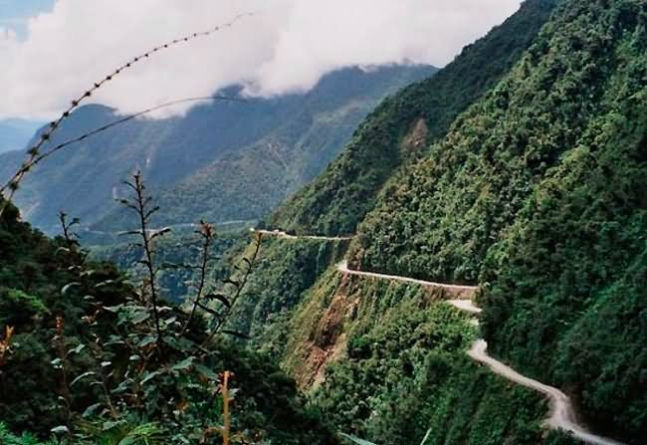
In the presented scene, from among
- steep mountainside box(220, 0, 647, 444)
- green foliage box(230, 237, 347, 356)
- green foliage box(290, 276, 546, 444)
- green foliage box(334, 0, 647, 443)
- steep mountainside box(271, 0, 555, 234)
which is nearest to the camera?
green foliage box(334, 0, 647, 443)

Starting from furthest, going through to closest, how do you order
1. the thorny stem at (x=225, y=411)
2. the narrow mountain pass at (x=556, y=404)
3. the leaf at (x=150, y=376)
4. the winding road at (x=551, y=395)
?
1. the winding road at (x=551, y=395)
2. the narrow mountain pass at (x=556, y=404)
3. the leaf at (x=150, y=376)
4. the thorny stem at (x=225, y=411)

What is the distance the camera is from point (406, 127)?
8512 cm

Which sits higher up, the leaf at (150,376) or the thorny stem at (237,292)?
the thorny stem at (237,292)

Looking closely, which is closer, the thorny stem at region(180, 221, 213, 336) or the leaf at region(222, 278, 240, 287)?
the thorny stem at region(180, 221, 213, 336)

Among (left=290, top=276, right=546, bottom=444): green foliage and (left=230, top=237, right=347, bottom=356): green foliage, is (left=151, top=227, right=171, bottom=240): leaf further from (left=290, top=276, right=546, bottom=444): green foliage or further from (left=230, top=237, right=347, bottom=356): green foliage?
(left=230, top=237, right=347, bottom=356): green foliage

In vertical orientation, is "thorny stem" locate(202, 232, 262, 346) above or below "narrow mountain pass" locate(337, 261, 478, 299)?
above

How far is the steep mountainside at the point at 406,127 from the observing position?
79062 mm

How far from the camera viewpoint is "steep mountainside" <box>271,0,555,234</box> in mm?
79062

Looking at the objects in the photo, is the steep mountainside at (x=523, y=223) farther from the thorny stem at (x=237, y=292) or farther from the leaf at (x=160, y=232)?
the leaf at (x=160, y=232)

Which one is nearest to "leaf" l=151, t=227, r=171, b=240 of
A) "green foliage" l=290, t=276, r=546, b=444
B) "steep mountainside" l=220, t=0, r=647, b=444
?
"green foliage" l=290, t=276, r=546, b=444

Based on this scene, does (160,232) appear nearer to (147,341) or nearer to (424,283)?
(147,341)

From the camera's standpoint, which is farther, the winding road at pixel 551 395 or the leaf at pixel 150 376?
the winding road at pixel 551 395

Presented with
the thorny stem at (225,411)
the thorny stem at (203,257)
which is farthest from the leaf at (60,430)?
the thorny stem at (225,411)

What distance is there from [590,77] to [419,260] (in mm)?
18019
